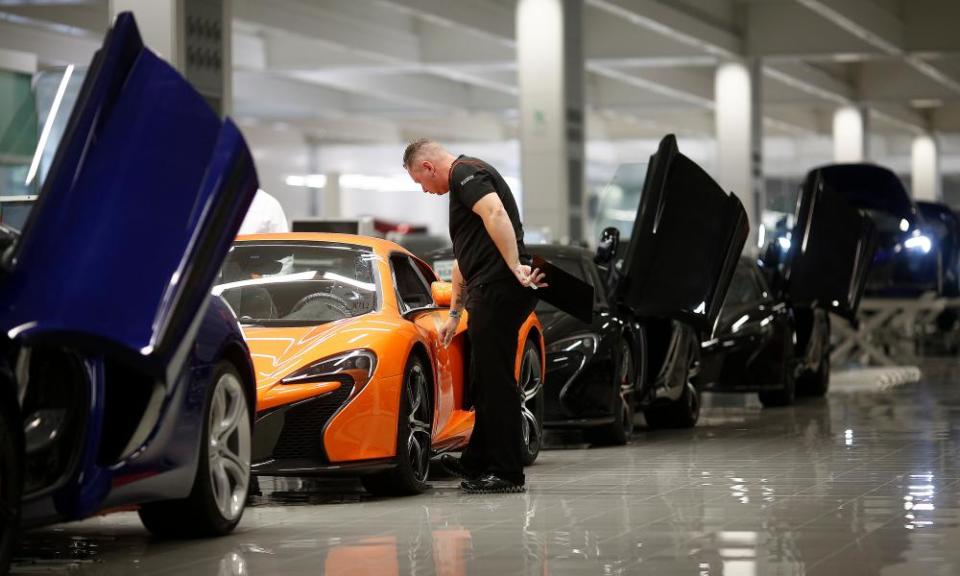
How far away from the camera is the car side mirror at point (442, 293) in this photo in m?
8.86

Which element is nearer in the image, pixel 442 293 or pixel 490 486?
pixel 490 486

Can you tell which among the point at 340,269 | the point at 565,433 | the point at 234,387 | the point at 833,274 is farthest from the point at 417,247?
the point at 234,387

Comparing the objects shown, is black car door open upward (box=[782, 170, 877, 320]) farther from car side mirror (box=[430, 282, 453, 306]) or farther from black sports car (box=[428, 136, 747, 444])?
car side mirror (box=[430, 282, 453, 306])

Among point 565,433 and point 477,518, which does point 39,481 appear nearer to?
point 477,518

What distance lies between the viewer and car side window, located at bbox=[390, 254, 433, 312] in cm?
884

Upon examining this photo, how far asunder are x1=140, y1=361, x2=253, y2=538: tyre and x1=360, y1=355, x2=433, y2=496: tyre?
3.97 feet

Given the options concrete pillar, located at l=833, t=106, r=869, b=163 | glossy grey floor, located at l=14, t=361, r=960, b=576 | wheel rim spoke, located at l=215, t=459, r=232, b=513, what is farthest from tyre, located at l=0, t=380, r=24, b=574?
concrete pillar, located at l=833, t=106, r=869, b=163

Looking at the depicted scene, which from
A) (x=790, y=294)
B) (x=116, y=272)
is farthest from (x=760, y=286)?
(x=116, y=272)

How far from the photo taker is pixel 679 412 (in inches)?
516

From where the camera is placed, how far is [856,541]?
6.36m

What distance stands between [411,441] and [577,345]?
9.73 feet

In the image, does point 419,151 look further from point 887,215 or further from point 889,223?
point 889,223

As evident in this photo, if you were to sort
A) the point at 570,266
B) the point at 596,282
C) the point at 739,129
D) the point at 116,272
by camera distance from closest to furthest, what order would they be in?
the point at 116,272, the point at 596,282, the point at 570,266, the point at 739,129

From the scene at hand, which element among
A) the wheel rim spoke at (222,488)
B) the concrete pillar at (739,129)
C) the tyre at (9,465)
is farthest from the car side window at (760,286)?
the concrete pillar at (739,129)
